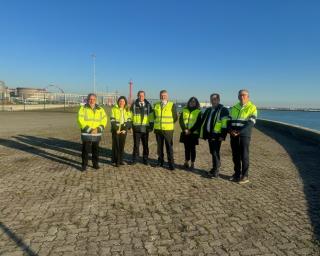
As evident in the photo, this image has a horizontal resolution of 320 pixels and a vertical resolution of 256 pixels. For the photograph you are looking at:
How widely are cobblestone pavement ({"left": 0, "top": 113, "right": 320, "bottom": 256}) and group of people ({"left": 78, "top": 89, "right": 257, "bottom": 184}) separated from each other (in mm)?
468

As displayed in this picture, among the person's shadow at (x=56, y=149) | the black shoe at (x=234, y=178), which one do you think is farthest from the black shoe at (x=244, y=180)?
the person's shadow at (x=56, y=149)

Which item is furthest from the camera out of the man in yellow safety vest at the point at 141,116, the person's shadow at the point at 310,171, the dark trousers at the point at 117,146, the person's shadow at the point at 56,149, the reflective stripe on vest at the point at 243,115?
the person's shadow at the point at 56,149

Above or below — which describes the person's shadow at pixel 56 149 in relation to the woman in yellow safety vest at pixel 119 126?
below

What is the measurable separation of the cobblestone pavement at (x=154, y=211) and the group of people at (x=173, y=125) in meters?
0.47

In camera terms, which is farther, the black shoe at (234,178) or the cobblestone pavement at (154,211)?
the black shoe at (234,178)

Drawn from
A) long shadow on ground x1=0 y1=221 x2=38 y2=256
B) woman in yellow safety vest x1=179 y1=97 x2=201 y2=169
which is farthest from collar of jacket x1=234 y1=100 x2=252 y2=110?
long shadow on ground x1=0 y1=221 x2=38 y2=256

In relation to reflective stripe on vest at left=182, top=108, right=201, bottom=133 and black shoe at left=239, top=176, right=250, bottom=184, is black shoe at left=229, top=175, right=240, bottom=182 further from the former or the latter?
reflective stripe on vest at left=182, top=108, right=201, bottom=133

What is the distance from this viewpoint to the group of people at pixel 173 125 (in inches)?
279

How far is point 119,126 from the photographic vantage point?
27.8 ft

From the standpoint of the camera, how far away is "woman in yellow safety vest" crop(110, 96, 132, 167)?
8500 mm

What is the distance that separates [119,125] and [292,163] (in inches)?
206

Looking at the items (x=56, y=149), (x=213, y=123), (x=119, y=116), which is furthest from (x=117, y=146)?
(x=56, y=149)

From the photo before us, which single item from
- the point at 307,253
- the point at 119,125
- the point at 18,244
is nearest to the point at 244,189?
the point at 307,253

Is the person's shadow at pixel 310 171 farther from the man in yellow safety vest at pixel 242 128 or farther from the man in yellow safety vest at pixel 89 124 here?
the man in yellow safety vest at pixel 89 124
